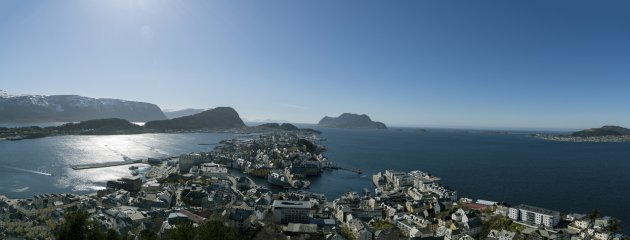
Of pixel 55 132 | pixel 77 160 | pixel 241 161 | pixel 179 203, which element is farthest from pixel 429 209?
pixel 55 132

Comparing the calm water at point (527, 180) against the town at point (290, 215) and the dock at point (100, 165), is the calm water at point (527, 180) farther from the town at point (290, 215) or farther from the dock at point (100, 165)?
the dock at point (100, 165)

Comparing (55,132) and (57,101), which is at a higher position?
(57,101)

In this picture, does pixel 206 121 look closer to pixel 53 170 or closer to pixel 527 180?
pixel 53 170

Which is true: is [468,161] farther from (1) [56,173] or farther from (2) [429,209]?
(1) [56,173]

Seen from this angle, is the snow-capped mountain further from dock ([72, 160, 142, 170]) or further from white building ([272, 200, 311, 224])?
white building ([272, 200, 311, 224])

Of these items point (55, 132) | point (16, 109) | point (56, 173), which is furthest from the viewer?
point (16, 109)

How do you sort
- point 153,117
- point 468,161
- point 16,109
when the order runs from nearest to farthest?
point 468,161 → point 16,109 → point 153,117

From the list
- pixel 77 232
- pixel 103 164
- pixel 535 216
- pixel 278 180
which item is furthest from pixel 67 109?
pixel 535 216
